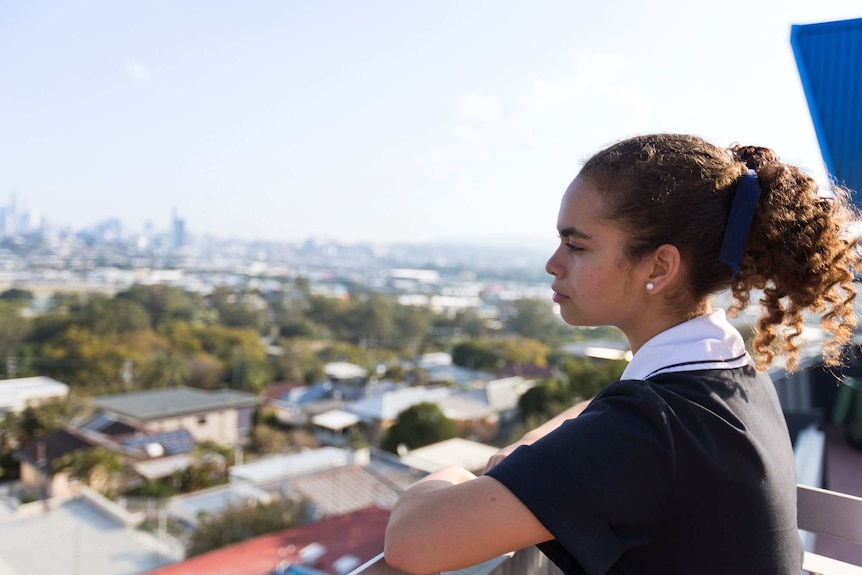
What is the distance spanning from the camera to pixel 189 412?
15422 millimetres

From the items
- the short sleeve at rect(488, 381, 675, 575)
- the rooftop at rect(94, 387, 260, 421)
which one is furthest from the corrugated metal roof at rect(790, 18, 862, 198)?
the rooftop at rect(94, 387, 260, 421)

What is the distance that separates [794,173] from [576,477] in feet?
1.21

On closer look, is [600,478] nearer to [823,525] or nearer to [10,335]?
[823,525]

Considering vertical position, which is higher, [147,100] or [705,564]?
[147,100]

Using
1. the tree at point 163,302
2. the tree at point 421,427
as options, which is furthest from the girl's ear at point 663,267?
the tree at point 163,302

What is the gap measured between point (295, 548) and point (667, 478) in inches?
245

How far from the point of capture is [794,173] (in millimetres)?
607

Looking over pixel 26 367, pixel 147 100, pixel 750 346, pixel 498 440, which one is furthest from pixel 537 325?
pixel 750 346

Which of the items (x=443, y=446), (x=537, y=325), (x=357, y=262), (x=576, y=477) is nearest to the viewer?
(x=576, y=477)

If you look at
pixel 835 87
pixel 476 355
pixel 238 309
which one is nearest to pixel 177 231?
pixel 238 309

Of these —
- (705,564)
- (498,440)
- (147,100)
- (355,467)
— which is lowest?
(498,440)

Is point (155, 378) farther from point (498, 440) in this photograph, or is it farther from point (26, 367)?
point (498, 440)

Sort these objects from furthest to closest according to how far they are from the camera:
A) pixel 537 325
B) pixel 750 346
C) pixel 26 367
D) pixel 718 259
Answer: pixel 537 325
pixel 26 367
pixel 750 346
pixel 718 259

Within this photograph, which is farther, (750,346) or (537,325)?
(537,325)
